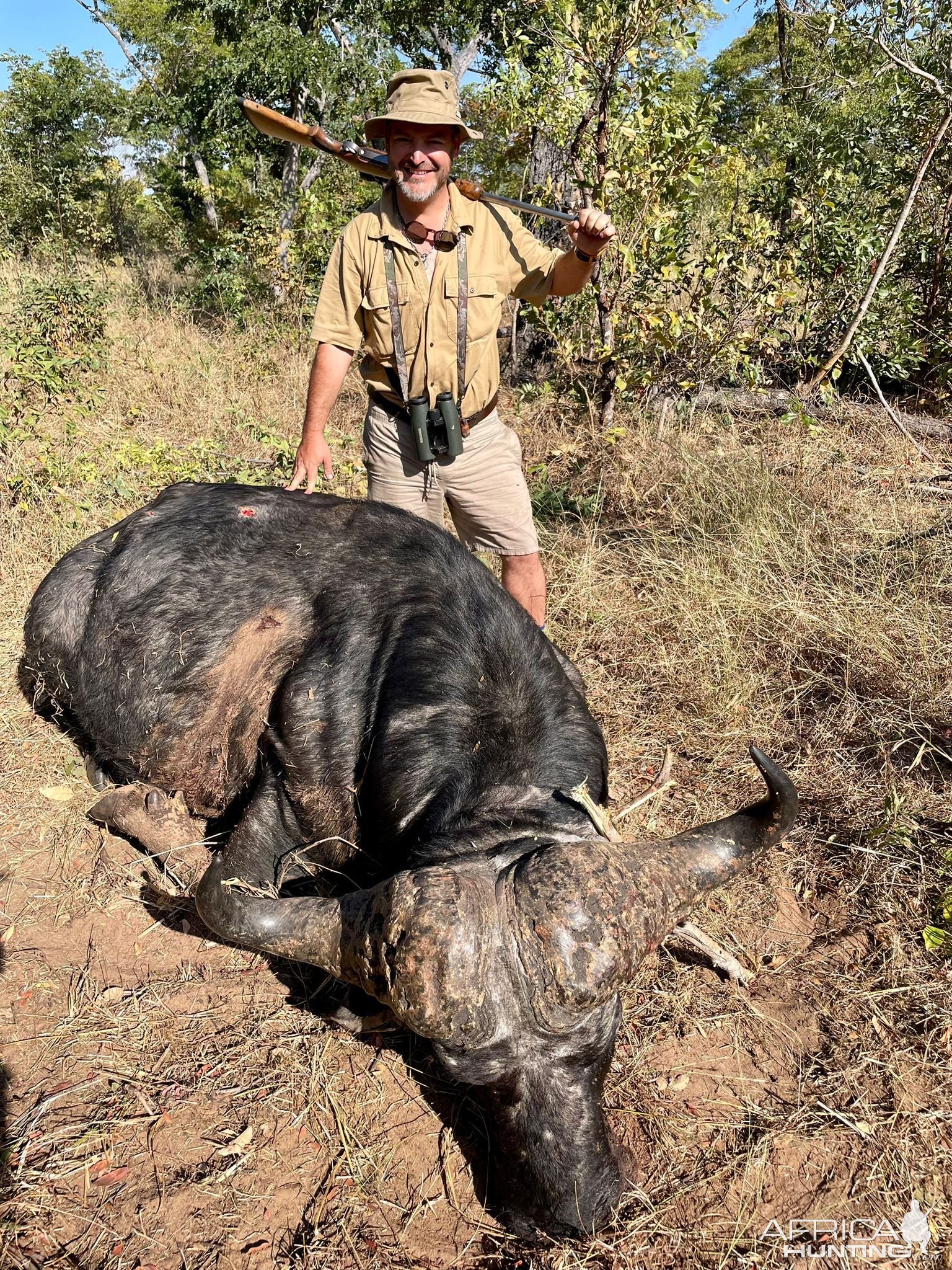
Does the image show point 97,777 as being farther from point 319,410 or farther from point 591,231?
point 591,231

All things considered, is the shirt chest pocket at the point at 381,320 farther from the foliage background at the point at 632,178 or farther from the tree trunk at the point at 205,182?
the tree trunk at the point at 205,182

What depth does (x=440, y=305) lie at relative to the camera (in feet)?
13.1

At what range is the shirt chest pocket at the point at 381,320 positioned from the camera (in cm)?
397

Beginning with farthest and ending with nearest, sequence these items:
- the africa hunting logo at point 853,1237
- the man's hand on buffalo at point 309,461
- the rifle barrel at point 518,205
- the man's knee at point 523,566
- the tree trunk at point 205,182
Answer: the tree trunk at point 205,182
the man's knee at point 523,566
the rifle barrel at point 518,205
the man's hand on buffalo at point 309,461
the africa hunting logo at point 853,1237

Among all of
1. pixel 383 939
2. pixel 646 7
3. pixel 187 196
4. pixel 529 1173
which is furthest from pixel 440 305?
pixel 187 196

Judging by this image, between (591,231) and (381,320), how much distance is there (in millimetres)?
1070

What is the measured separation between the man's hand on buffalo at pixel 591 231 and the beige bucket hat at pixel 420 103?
71 centimetres

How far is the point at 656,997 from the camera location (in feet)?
9.91

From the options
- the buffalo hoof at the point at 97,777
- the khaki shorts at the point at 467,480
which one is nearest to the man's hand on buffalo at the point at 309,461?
the khaki shorts at the point at 467,480

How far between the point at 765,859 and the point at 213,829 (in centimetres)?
247

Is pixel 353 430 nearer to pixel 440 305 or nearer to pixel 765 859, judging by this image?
pixel 440 305

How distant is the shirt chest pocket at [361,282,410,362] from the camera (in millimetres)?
3969

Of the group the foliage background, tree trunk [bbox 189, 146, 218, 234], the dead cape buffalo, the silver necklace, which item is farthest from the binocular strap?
tree trunk [bbox 189, 146, 218, 234]

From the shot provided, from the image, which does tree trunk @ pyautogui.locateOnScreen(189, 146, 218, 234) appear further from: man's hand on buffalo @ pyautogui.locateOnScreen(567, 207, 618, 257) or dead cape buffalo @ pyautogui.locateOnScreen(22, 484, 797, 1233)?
dead cape buffalo @ pyautogui.locateOnScreen(22, 484, 797, 1233)
